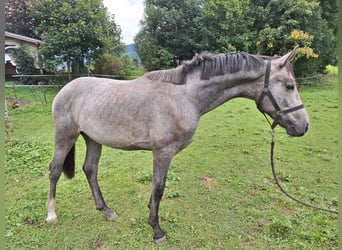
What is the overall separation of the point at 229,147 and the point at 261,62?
10.0ft

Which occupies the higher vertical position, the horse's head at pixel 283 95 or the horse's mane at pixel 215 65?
the horse's mane at pixel 215 65

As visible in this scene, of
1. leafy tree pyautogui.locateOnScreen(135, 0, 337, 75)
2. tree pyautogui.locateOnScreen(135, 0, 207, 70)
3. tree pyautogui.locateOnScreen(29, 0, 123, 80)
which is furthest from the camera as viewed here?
leafy tree pyautogui.locateOnScreen(135, 0, 337, 75)

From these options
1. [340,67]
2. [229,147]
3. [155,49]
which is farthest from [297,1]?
[340,67]

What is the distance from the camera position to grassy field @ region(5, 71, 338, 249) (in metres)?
2.24

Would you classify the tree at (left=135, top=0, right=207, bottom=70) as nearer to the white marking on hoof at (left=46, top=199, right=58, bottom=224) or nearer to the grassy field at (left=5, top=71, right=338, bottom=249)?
the grassy field at (left=5, top=71, right=338, bottom=249)

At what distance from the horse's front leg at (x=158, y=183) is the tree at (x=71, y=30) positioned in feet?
28.3

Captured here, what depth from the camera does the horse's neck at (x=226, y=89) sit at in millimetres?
2020

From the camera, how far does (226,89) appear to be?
2080 millimetres

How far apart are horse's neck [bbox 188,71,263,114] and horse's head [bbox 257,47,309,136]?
77 millimetres

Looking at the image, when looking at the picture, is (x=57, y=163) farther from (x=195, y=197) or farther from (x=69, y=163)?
(x=195, y=197)

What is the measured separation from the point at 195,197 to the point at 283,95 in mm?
1591

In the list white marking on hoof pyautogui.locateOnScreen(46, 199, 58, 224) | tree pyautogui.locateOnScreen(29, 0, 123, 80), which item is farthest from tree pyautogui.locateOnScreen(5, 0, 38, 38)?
white marking on hoof pyautogui.locateOnScreen(46, 199, 58, 224)

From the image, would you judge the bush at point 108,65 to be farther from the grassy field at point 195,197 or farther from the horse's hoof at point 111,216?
the horse's hoof at point 111,216

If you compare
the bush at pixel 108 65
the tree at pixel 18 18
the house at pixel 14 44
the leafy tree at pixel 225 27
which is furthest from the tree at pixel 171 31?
the tree at pixel 18 18
